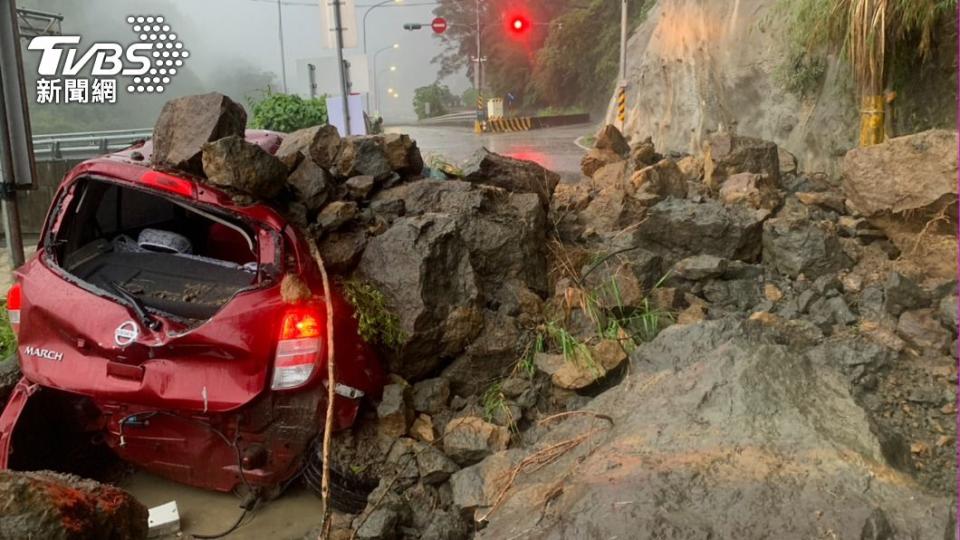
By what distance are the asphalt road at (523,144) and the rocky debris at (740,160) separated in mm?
6981

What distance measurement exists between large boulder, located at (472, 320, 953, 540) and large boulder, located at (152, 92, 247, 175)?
204 centimetres

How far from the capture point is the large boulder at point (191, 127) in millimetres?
3502

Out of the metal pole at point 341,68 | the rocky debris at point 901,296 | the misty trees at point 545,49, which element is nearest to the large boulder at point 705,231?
the rocky debris at point 901,296

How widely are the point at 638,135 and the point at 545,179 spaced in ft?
37.1

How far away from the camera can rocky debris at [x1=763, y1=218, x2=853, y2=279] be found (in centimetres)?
432

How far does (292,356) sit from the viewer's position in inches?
122

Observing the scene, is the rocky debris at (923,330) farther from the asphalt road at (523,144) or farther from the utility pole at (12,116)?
the asphalt road at (523,144)

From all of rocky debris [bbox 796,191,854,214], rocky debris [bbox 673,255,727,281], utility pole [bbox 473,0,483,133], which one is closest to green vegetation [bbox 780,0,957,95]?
rocky debris [bbox 796,191,854,214]

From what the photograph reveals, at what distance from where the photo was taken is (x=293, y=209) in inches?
142

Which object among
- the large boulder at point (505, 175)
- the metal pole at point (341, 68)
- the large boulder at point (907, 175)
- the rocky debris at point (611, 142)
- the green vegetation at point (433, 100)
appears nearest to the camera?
the large boulder at point (907, 175)

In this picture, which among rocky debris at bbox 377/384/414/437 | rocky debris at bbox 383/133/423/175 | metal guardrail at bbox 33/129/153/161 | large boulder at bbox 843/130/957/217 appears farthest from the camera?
metal guardrail at bbox 33/129/153/161

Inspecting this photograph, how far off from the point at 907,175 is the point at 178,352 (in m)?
4.02

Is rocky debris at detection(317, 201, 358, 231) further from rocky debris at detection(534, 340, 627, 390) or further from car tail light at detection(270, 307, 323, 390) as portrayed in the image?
rocky debris at detection(534, 340, 627, 390)

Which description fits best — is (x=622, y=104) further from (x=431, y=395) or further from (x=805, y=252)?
(x=431, y=395)
